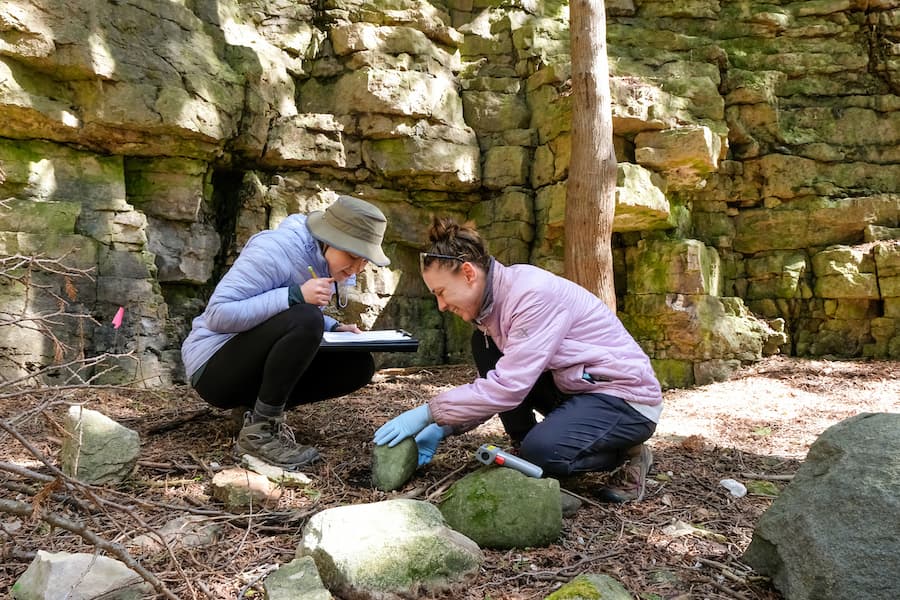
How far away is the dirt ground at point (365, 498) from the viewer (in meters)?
1.93

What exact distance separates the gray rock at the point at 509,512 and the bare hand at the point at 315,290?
46.3 inches

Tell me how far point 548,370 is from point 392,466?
0.88 metres

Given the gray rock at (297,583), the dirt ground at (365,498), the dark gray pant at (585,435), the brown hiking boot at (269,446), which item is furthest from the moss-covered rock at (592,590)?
the brown hiking boot at (269,446)

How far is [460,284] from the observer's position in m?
2.74

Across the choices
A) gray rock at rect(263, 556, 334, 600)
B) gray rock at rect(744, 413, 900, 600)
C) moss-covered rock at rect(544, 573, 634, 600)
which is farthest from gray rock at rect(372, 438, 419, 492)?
gray rock at rect(744, 413, 900, 600)

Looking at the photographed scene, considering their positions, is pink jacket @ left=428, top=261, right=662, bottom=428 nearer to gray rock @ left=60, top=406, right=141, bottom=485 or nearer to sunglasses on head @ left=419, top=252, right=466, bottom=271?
sunglasses on head @ left=419, top=252, right=466, bottom=271

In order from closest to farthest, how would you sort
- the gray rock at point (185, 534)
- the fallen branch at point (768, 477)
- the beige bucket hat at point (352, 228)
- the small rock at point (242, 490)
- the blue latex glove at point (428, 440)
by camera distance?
the gray rock at point (185, 534), the small rock at point (242, 490), the blue latex glove at point (428, 440), the beige bucket hat at point (352, 228), the fallen branch at point (768, 477)

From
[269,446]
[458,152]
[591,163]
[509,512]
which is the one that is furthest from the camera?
[458,152]

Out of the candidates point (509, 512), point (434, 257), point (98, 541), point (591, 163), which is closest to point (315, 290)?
point (434, 257)

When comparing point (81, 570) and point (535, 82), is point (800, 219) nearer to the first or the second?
point (535, 82)

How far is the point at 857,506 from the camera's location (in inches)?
69.0

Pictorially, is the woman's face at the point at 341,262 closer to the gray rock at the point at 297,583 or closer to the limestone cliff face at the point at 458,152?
the gray rock at the point at 297,583

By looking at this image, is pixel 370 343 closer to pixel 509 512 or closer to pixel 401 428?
pixel 401 428

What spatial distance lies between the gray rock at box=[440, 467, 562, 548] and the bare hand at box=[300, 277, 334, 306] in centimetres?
118
